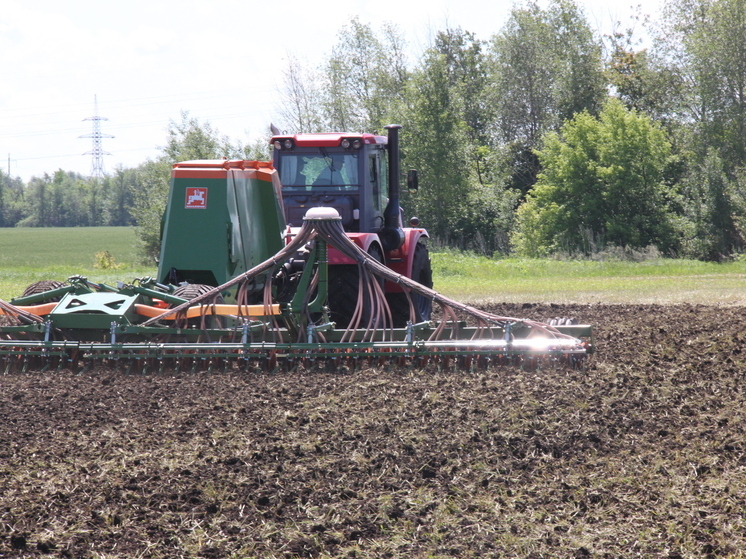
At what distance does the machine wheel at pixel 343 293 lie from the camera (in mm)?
8195

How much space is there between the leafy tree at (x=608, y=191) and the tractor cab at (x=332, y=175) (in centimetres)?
2143

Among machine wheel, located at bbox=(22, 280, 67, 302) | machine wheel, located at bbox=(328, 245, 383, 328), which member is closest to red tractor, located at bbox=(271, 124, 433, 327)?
machine wheel, located at bbox=(328, 245, 383, 328)

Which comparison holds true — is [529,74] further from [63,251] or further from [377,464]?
[63,251]

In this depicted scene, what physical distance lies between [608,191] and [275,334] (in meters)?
25.7

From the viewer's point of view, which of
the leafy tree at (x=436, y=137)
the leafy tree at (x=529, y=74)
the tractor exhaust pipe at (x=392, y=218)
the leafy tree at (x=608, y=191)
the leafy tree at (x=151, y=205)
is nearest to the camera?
the tractor exhaust pipe at (x=392, y=218)

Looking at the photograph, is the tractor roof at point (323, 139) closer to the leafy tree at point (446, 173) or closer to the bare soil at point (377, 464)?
the bare soil at point (377, 464)

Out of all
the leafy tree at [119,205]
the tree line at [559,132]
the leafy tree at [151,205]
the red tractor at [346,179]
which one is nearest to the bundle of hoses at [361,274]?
the red tractor at [346,179]

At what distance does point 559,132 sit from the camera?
39125 mm

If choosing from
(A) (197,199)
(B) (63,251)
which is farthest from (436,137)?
(B) (63,251)

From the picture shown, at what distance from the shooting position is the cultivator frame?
718cm

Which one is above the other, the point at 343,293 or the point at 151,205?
the point at 151,205

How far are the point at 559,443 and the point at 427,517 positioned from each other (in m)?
1.38

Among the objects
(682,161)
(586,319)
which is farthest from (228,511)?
(682,161)

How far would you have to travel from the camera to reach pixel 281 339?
7402mm
